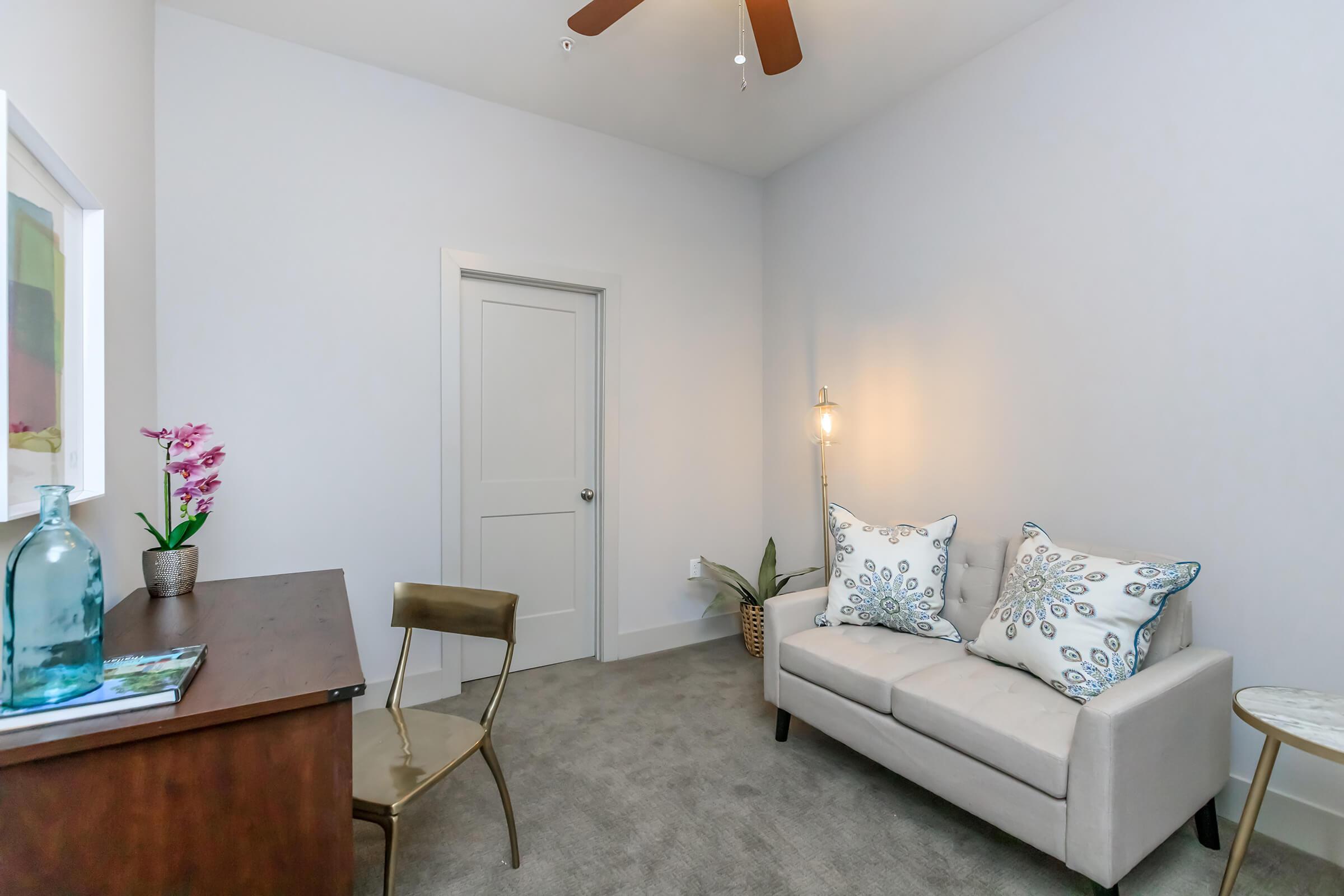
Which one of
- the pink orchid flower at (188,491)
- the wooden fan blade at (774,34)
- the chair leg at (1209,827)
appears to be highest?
the wooden fan blade at (774,34)

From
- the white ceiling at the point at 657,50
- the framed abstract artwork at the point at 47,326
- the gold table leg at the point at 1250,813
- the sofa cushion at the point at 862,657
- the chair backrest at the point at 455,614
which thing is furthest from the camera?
the white ceiling at the point at 657,50

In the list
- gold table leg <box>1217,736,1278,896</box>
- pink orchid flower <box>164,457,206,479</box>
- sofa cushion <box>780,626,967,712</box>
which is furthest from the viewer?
sofa cushion <box>780,626,967,712</box>

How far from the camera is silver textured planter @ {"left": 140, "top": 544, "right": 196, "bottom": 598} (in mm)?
1847

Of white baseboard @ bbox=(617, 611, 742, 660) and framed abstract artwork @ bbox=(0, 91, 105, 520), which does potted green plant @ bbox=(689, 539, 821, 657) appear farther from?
framed abstract artwork @ bbox=(0, 91, 105, 520)

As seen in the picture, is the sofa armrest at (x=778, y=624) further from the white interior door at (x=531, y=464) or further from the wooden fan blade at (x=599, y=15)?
the wooden fan blade at (x=599, y=15)

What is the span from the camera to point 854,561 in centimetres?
246

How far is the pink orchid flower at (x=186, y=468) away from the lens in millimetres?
1846

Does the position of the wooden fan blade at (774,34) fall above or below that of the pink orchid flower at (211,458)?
above

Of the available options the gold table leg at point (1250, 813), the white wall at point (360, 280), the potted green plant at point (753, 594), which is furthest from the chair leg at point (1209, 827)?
the white wall at point (360, 280)

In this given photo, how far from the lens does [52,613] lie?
0.98m

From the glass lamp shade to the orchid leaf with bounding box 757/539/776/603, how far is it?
2.18 ft

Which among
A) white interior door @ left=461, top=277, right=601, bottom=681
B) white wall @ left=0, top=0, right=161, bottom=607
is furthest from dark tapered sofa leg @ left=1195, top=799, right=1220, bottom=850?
white wall @ left=0, top=0, right=161, bottom=607

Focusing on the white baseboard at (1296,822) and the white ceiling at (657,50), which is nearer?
the white baseboard at (1296,822)

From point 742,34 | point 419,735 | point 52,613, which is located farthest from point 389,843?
point 742,34
